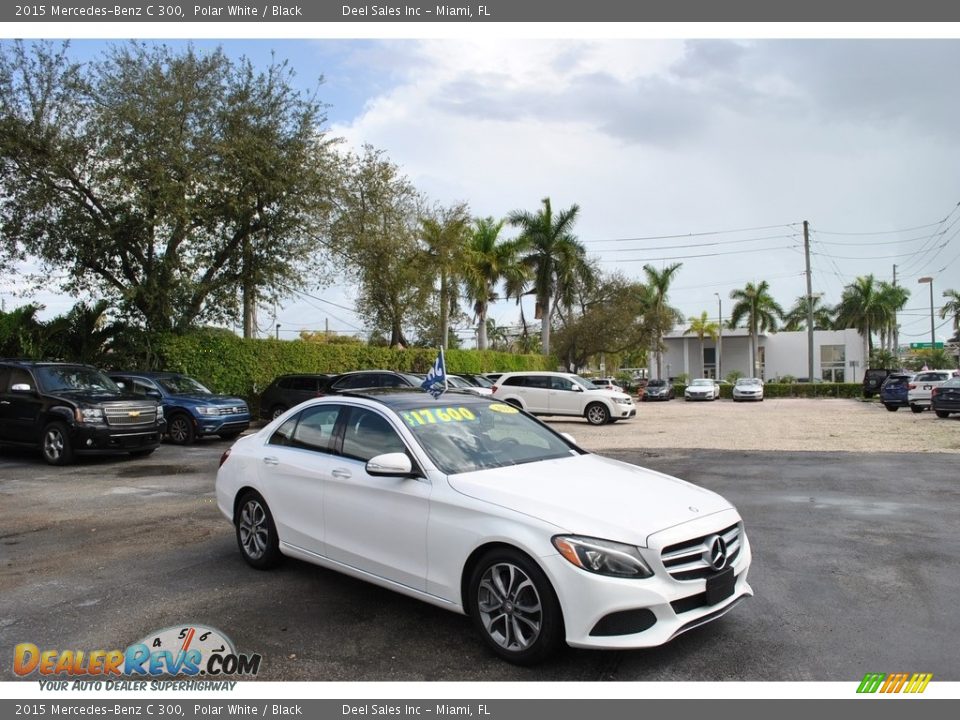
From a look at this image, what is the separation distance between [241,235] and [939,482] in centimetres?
1956

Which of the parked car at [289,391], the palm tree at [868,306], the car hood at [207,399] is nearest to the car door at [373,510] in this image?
the car hood at [207,399]

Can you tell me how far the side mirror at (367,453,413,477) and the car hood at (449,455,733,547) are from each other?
0.31 m

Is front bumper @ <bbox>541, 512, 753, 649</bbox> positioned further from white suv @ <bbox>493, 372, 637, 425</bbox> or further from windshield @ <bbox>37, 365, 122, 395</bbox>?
white suv @ <bbox>493, 372, 637, 425</bbox>

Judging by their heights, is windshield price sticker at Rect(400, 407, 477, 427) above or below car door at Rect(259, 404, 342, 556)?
above

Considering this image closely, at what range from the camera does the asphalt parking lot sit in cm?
404

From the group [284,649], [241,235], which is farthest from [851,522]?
[241,235]

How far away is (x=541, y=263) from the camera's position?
153ft

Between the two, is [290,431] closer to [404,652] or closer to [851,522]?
[404,652]

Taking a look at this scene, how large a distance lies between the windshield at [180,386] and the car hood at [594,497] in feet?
46.6

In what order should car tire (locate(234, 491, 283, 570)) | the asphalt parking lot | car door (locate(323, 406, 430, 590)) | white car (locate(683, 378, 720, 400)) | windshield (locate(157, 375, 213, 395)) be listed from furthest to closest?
white car (locate(683, 378, 720, 400))
windshield (locate(157, 375, 213, 395))
car tire (locate(234, 491, 283, 570))
car door (locate(323, 406, 430, 590))
the asphalt parking lot

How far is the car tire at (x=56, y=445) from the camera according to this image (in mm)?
12508

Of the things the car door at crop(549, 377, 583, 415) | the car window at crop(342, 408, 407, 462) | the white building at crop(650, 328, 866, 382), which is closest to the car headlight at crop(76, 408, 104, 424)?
the car window at crop(342, 408, 407, 462)

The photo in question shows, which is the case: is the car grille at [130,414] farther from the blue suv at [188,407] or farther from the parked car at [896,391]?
the parked car at [896,391]

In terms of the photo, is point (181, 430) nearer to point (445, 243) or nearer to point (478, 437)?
point (478, 437)
